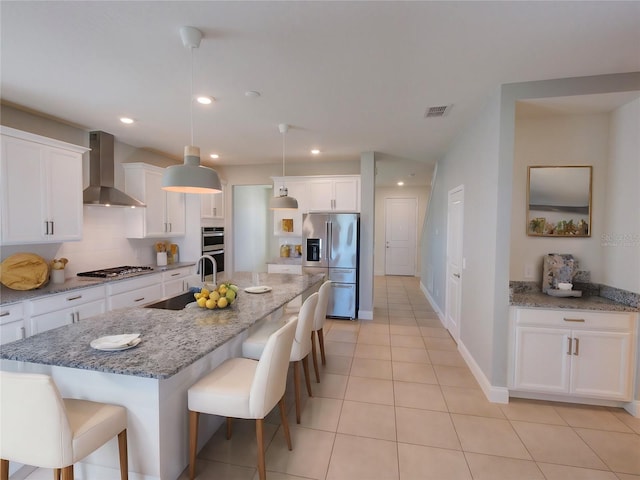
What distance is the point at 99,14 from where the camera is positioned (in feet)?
5.56

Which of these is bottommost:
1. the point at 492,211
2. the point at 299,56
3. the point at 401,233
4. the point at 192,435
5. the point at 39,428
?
the point at 192,435

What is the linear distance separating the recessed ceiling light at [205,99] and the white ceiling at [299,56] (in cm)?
8

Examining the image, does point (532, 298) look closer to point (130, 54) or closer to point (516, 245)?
point (516, 245)

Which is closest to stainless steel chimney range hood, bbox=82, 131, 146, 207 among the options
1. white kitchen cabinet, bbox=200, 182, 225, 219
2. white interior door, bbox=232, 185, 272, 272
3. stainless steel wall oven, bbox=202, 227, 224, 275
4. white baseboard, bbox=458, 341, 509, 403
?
white kitchen cabinet, bbox=200, 182, 225, 219

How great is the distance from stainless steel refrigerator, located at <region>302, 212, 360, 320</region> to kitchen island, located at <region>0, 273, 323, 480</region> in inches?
116

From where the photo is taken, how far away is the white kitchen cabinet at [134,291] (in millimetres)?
3461

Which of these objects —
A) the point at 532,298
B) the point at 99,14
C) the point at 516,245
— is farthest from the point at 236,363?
the point at 516,245

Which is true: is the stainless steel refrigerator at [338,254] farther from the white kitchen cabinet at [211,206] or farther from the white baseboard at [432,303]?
the white kitchen cabinet at [211,206]

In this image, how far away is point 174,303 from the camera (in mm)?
2570

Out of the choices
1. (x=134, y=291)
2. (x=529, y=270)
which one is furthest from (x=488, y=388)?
(x=134, y=291)

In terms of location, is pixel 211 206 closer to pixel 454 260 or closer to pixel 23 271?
pixel 23 271

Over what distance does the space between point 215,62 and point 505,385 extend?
11.3ft

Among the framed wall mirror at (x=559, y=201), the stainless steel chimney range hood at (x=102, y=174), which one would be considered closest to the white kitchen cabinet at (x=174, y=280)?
the stainless steel chimney range hood at (x=102, y=174)

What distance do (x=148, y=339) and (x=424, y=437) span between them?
6.45 ft
